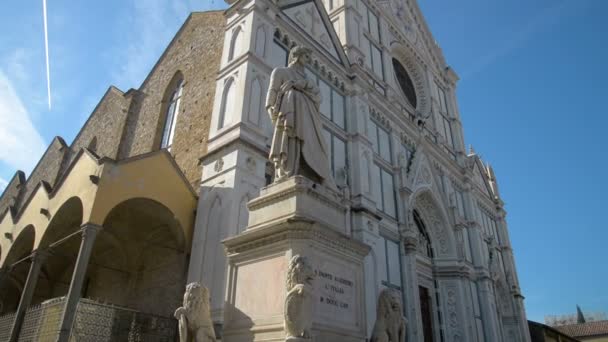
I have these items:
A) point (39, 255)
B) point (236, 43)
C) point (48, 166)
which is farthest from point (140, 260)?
point (48, 166)

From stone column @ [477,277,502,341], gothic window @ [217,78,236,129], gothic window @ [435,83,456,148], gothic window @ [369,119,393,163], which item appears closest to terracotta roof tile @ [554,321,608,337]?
stone column @ [477,277,502,341]

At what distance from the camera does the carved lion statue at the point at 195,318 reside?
463 centimetres

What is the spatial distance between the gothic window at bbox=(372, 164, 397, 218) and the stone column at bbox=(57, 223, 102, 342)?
874cm

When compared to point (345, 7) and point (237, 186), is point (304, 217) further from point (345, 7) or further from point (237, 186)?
point (345, 7)

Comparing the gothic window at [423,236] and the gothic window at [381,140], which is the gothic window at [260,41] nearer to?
the gothic window at [381,140]

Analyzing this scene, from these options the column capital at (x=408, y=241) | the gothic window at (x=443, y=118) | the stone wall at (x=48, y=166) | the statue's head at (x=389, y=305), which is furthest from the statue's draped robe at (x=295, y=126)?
the gothic window at (x=443, y=118)

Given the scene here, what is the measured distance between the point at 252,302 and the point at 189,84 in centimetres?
1092

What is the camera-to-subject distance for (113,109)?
1841cm

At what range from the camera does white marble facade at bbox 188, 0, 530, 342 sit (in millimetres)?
10148

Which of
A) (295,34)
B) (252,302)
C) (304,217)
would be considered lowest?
(252,302)

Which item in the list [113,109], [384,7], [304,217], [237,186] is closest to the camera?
[304,217]

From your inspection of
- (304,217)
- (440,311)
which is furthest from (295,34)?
(440,311)

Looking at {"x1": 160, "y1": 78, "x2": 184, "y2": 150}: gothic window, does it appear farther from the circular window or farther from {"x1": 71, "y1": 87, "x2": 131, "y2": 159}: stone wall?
the circular window

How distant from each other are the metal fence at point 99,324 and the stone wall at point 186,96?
3.71 metres
